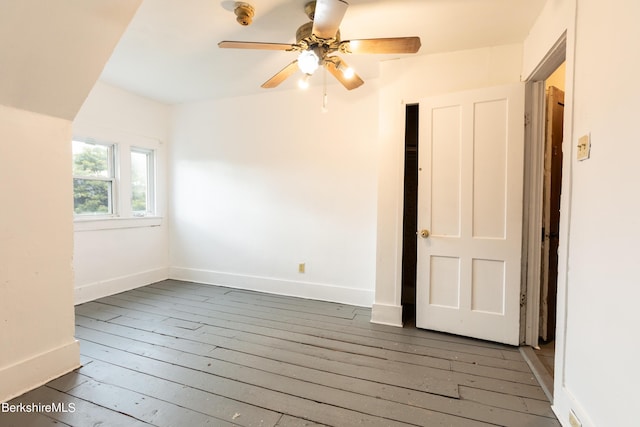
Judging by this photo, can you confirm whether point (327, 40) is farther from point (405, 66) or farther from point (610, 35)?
point (610, 35)

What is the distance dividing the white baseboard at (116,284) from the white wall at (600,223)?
4.17m

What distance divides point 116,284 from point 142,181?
139cm

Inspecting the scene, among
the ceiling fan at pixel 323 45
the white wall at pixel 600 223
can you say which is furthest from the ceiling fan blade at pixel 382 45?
the white wall at pixel 600 223

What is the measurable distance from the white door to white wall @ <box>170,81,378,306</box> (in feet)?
2.37

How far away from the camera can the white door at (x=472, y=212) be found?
2252 mm

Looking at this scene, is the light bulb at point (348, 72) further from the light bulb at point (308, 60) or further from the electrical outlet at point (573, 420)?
the electrical outlet at point (573, 420)

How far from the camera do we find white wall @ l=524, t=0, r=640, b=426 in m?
1.07

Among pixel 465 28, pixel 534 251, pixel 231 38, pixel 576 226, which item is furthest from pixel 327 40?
pixel 534 251

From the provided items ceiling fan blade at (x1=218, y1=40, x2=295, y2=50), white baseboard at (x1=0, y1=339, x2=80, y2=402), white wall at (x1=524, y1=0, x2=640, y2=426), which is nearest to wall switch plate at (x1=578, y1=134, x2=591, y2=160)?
white wall at (x1=524, y1=0, x2=640, y2=426)

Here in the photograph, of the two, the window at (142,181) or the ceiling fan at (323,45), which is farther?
the window at (142,181)

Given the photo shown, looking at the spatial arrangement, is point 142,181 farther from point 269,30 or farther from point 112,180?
point 269,30

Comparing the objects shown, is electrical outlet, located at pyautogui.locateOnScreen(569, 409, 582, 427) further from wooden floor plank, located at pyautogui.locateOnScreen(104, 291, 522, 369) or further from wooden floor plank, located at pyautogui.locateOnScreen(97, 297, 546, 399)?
wooden floor plank, located at pyautogui.locateOnScreen(104, 291, 522, 369)

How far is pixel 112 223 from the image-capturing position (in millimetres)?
3441

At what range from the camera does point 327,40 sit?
5.98 ft
